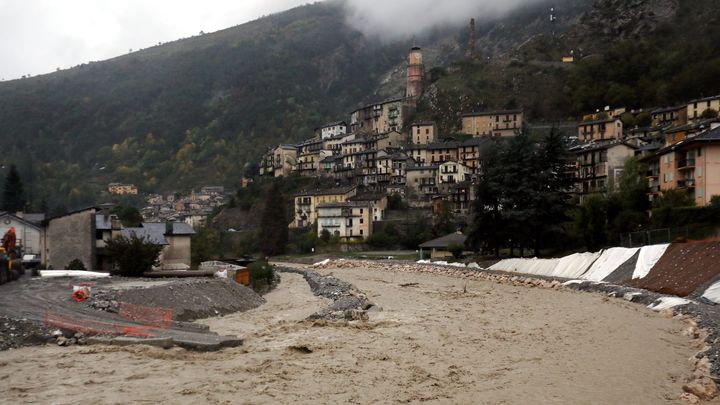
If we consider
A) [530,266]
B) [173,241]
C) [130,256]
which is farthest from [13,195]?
[530,266]

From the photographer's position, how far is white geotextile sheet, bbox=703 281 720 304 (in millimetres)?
25263

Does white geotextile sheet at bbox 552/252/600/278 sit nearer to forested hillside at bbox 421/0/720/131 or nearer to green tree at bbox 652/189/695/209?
green tree at bbox 652/189/695/209

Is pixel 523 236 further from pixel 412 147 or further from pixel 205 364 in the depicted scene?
pixel 412 147

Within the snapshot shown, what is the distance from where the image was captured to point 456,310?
29.1 m

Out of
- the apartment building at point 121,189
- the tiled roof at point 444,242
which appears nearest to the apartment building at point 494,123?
the tiled roof at point 444,242

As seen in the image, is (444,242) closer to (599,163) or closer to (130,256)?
(599,163)

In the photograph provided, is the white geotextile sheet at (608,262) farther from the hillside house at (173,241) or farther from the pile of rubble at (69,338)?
the hillside house at (173,241)

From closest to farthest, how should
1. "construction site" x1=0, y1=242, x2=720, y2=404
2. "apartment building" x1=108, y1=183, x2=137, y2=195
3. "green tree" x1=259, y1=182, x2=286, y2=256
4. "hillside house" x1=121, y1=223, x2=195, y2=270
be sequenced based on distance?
"construction site" x1=0, y1=242, x2=720, y2=404
"hillside house" x1=121, y1=223, x2=195, y2=270
"green tree" x1=259, y1=182, x2=286, y2=256
"apartment building" x1=108, y1=183, x2=137, y2=195

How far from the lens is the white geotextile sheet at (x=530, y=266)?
4779 cm

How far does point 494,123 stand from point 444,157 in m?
18.9

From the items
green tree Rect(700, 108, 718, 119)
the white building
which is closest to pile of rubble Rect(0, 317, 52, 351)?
green tree Rect(700, 108, 718, 119)

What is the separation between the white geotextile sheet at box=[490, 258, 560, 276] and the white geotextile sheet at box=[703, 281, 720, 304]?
20656 millimetres

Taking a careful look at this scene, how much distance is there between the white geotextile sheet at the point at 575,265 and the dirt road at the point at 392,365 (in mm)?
17969

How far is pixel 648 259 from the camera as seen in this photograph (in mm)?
35562
